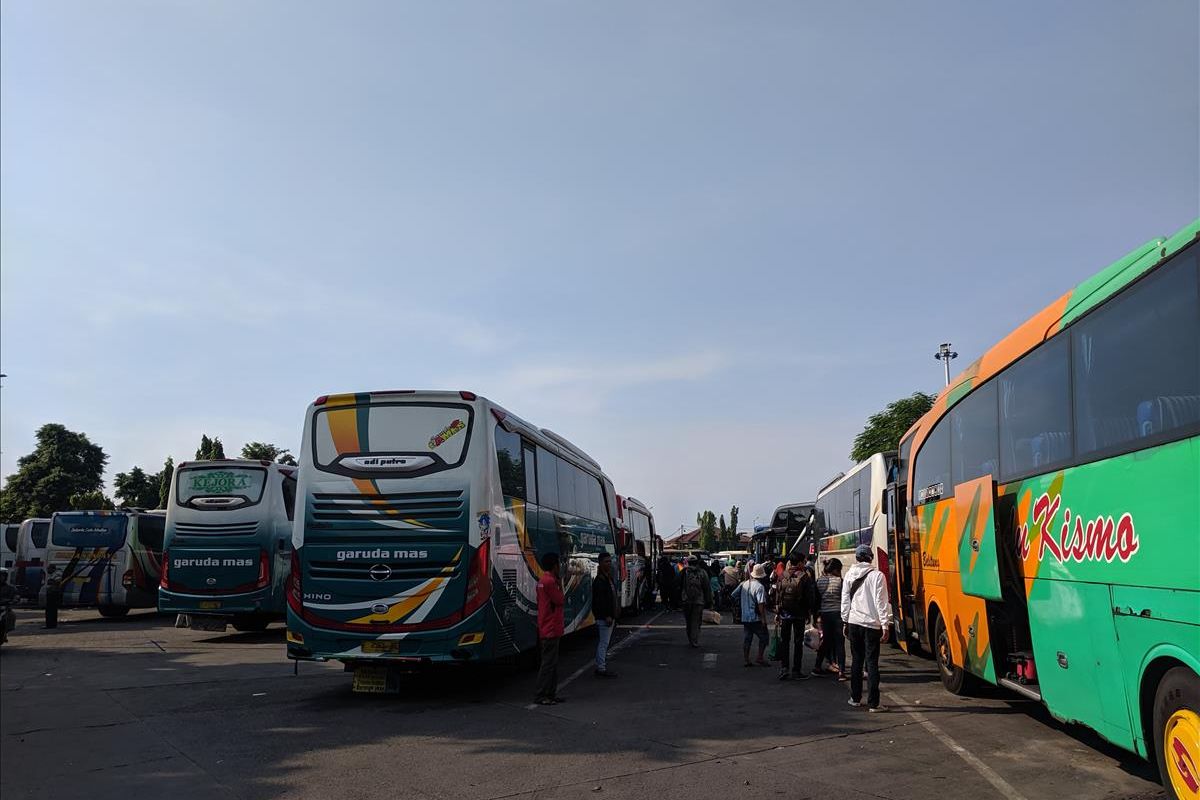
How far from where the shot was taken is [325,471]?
37.5 ft

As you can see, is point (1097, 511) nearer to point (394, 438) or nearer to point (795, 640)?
point (795, 640)

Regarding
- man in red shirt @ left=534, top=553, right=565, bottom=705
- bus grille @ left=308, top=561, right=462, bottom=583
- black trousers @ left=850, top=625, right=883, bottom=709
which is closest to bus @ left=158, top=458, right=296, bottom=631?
bus grille @ left=308, top=561, right=462, bottom=583

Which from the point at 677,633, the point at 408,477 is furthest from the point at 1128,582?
the point at 677,633

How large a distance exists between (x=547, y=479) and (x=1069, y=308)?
29.6ft

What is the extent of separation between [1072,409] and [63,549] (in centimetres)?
2468

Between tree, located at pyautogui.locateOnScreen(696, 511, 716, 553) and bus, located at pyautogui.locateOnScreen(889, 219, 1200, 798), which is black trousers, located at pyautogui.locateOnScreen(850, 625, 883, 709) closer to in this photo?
bus, located at pyautogui.locateOnScreen(889, 219, 1200, 798)

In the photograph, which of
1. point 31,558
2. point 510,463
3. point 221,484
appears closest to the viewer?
point 510,463

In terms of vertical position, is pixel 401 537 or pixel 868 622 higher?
pixel 401 537

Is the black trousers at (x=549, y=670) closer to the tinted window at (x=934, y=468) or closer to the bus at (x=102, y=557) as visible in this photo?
the tinted window at (x=934, y=468)

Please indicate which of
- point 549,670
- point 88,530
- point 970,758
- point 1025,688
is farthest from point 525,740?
point 88,530

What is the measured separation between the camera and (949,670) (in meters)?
11.2

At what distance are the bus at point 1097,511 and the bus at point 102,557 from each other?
21.9 m

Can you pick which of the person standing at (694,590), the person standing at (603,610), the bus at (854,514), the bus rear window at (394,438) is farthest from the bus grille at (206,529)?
the bus at (854,514)

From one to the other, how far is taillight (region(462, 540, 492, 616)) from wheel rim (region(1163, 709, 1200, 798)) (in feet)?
23.8
